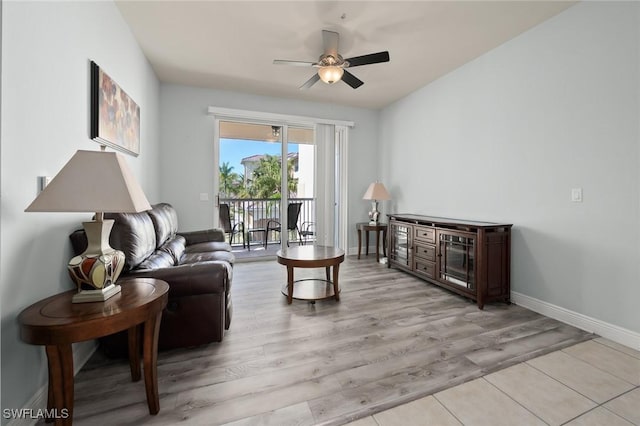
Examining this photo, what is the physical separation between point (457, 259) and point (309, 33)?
9.59ft

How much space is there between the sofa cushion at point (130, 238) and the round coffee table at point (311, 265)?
1214 mm

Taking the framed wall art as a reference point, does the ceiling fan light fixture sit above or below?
above

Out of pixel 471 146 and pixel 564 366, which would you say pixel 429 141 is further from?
pixel 564 366

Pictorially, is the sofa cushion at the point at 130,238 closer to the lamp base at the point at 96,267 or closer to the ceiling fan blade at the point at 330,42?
the lamp base at the point at 96,267

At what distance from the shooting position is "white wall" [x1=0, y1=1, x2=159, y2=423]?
4.07 ft

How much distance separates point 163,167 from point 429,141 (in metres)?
4.12

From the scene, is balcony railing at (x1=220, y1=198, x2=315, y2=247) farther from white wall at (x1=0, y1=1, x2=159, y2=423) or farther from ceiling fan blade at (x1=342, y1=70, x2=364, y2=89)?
white wall at (x1=0, y1=1, x2=159, y2=423)

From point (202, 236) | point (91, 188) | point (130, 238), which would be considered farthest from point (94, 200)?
point (202, 236)

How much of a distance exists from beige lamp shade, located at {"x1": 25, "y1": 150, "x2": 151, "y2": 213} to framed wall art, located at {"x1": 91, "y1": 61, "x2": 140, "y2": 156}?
3.26 feet

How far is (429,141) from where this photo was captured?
419 cm

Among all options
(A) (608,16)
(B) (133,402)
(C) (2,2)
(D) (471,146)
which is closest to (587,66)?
(A) (608,16)

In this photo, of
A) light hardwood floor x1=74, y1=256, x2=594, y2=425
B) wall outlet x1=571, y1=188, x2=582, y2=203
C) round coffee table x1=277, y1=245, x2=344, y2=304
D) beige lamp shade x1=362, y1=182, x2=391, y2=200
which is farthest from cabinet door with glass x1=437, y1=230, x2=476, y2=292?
beige lamp shade x1=362, y1=182, x2=391, y2=200

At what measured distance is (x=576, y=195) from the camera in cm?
240

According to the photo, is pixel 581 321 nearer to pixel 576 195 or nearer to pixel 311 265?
pixel 576 195
